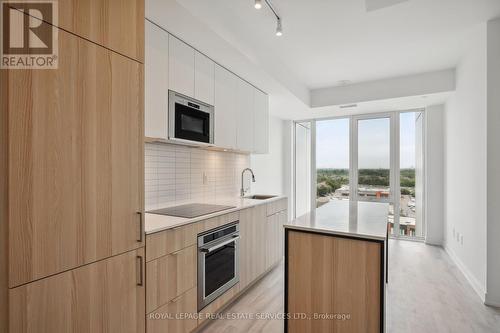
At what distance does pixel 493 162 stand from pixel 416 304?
159 cm

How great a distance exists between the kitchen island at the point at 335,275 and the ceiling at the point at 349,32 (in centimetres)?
188

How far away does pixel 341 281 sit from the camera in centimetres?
174

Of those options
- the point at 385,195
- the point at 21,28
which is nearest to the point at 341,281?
the point at 21,28

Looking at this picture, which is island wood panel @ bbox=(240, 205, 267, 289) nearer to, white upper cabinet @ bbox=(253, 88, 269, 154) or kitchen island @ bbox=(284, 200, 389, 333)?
kitchen island @ bbox=(284, 200, 389, 333)

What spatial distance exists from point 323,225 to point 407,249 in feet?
10.7

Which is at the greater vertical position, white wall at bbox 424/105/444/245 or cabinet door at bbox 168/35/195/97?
cabinet door at bbox 168/35/195/97

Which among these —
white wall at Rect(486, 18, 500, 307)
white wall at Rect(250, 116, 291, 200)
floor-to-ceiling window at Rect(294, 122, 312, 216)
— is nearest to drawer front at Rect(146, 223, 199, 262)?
white wall at Rect(250, 116, 291, 200)

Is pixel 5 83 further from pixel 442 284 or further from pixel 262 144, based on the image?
pixel 442 284

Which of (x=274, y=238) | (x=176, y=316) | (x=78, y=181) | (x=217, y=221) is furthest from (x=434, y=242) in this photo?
(x=78, y=181)

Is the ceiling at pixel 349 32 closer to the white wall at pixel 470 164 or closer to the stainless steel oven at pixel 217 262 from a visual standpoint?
the white wall at pixel 470 164

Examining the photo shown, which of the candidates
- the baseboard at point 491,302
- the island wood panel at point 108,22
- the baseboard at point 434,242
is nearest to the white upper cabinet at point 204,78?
the island wood panel at point 108,22

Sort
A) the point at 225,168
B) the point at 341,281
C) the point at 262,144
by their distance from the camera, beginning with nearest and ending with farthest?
1. the point at 341,281
2. the point at 225,168
3. the point at 262,144

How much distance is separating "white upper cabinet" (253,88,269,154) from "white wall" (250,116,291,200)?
502 millimetres

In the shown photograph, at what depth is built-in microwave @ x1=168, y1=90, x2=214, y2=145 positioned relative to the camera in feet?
7.13
